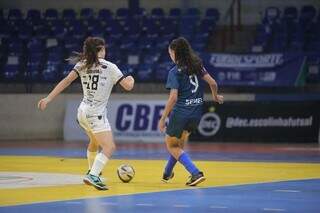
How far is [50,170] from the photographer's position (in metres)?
17.0

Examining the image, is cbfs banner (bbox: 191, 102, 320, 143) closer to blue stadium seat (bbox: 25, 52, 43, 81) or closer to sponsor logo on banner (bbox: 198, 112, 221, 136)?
sponsor logo on banner (bbox: 198, 112, 221, 136)

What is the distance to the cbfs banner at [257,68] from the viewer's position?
91.2 feet

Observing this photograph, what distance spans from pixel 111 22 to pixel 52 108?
15.4 feet

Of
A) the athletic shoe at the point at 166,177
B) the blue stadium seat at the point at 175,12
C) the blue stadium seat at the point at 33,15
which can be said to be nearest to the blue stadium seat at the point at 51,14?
the blue stadium seat at the point at 33,15

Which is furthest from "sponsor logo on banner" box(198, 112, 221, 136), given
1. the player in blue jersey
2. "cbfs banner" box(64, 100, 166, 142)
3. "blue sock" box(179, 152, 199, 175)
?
"blue sock" box(179, 152, 199, 175)

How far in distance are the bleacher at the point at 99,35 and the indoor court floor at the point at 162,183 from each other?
22.6 feet

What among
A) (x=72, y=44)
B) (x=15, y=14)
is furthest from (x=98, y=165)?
(x=15, y=14)

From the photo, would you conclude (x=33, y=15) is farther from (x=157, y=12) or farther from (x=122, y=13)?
(x=157, y=12)

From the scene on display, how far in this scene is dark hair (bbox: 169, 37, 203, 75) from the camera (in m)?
14.0

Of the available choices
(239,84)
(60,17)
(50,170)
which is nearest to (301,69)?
(239,84)

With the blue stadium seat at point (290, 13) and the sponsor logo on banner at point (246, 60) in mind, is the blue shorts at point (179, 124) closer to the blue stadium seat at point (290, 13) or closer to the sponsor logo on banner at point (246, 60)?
the sponsor logo on banner at point (246, 60)

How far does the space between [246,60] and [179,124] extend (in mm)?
14579

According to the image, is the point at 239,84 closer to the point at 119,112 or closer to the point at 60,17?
the point at 119,112

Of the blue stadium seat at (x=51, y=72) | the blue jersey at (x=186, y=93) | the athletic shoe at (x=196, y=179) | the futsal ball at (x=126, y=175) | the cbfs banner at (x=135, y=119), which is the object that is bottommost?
the cbfs banner at (x=135, y=119)
